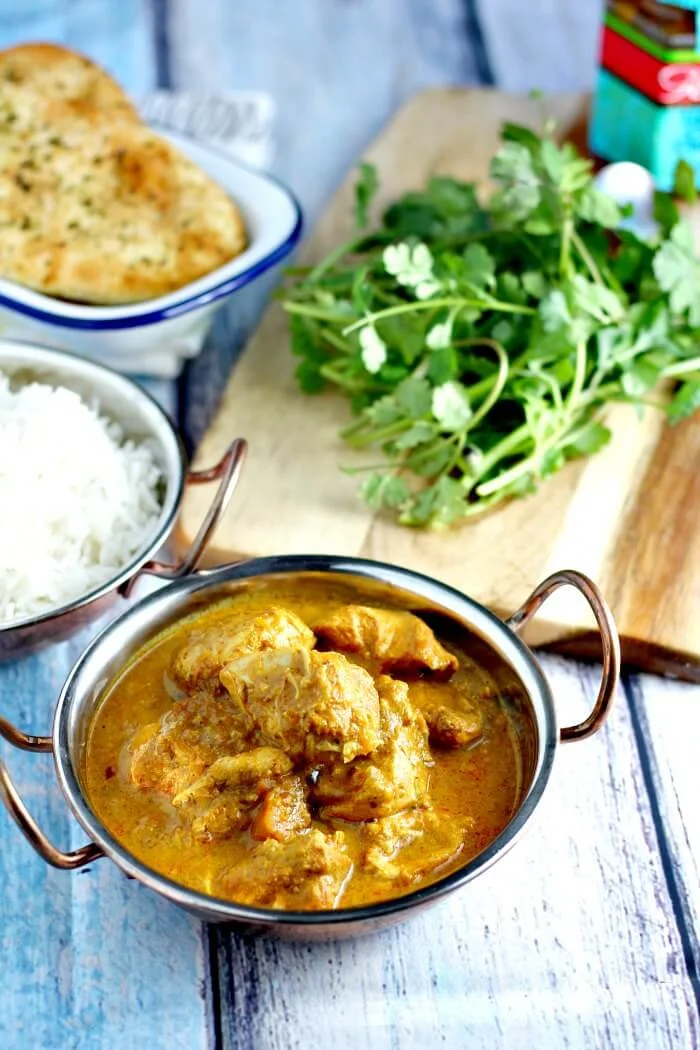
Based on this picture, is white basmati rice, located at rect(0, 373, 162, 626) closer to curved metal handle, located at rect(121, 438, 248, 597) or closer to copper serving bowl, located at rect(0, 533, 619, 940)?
curved metal handle, located at rect(121, 438, 248, 597)

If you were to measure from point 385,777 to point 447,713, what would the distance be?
22 cm

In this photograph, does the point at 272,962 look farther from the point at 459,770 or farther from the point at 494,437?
the point at 494,437

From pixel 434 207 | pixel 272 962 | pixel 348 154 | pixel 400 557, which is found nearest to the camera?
pixel 272 962

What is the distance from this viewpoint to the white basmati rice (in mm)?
2730

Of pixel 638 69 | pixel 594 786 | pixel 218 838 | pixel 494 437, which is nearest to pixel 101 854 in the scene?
pixel 218 838

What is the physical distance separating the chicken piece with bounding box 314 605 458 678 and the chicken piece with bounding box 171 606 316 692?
2.4 inches

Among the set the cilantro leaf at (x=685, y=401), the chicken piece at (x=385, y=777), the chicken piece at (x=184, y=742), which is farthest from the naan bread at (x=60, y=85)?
the chicken piece at (x=385, y=777)

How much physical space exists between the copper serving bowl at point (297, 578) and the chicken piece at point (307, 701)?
0.27 m

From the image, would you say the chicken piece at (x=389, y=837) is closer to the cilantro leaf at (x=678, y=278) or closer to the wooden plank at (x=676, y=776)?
the wooden plank at (x=676, y=776)

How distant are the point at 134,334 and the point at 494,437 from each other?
992 millimetres

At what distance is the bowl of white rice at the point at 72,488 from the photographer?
2.69 metres

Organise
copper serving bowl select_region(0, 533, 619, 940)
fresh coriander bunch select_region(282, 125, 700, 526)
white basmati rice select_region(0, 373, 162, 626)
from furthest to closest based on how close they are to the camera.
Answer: fresh coriander bunch select_region(282, 125, 700, 526)
white basmati rice select_region(0, 373, 162, 626)
copper serving bowl select_region(0, 533, 619, 940)

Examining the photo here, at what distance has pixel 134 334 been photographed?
3432 mm

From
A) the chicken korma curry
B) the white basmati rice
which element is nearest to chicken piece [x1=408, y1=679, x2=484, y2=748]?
the chicken korma curry
